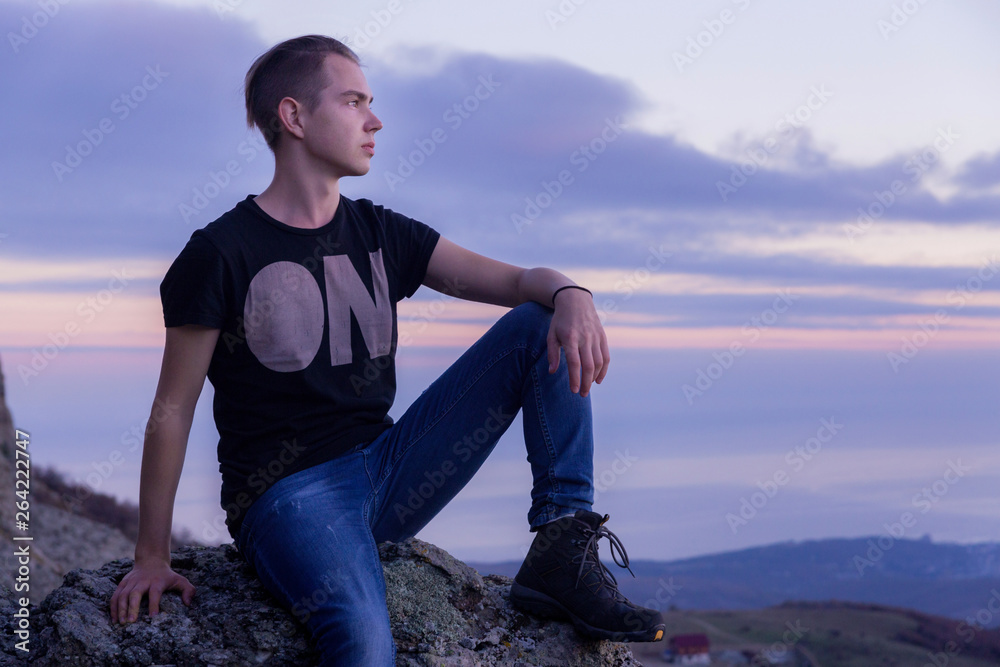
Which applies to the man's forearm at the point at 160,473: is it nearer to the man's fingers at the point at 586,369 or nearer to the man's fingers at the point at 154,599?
the man's fingers at the point at 154,599

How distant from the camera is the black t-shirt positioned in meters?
3.12

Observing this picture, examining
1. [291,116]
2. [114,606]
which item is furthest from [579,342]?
[114,606]

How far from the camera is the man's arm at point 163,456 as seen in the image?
9.84 feet

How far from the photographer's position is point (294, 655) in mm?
2977

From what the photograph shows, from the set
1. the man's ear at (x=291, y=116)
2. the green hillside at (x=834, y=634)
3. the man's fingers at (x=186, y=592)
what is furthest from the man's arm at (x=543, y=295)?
the green hillside at (x=834, y=634)

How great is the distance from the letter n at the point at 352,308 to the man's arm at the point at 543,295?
0.34m

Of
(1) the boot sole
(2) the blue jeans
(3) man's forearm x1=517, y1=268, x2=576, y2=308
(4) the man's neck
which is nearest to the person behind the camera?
(2) the blue jeans

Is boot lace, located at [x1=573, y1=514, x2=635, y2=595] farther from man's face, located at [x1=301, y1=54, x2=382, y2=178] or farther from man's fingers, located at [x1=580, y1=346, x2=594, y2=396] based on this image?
man's face, located at [x1=301, y1=54, x2=382, y2=178]

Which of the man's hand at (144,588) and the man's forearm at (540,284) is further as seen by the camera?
the man's forearm at (540,284)

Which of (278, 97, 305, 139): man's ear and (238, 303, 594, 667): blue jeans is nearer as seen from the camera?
(238, 303, 594, 667): blue jeans

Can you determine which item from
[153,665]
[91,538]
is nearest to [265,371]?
[153,665]

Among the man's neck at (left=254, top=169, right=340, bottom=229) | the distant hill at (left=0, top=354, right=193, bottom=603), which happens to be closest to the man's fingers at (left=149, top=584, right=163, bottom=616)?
the man's neck at (left=254, top=169, right=340, bottom=229)

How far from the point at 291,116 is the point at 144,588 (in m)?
1.97

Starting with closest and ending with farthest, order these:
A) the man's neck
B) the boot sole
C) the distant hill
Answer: the boot sole < the man's neck < the distant hill
